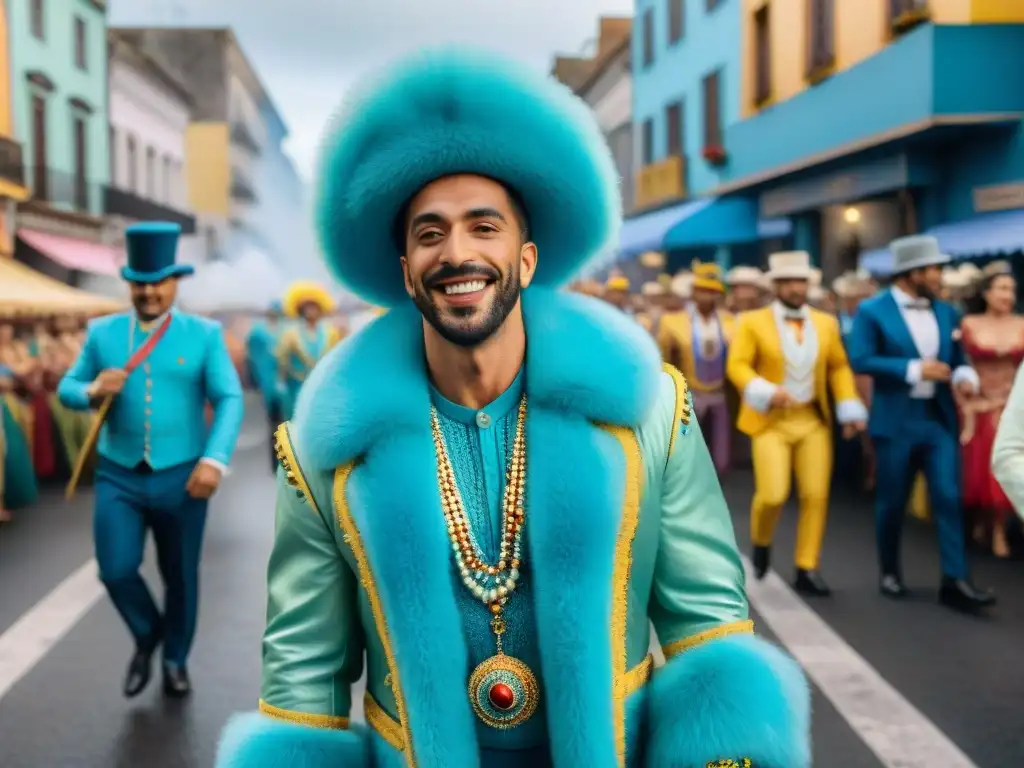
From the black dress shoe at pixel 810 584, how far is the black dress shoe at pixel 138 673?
Answer: 369cm

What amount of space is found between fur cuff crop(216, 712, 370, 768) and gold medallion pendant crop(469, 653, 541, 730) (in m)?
0.23

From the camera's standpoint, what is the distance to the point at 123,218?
35562 mm

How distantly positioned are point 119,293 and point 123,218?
4.22 metres

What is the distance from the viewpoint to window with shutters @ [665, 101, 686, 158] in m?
29.3

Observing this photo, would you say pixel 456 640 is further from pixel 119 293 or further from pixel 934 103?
pixel 119 293

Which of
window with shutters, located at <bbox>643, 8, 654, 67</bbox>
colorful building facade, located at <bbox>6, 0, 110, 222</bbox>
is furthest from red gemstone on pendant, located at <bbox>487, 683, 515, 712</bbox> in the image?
window with shutters, located at <bbox>643, 8, 654, 67</bbox>

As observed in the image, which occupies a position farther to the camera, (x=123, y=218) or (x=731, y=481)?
(x=123, y=218)

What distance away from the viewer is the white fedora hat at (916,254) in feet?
23.3

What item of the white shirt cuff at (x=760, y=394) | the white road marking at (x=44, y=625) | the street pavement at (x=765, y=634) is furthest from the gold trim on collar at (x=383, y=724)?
the white shirt cuff at (x=760, y=394)

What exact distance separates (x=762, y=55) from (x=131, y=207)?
65.7ft

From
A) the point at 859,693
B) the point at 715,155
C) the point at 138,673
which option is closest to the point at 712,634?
the point at 859,693

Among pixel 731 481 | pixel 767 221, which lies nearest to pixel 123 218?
pixel 767 221

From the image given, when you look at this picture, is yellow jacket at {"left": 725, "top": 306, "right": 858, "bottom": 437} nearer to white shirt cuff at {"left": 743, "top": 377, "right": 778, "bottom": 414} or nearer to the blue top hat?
white shirt cuff at {"left": 743, "top": 377, "right": 778, "bottom": 414}

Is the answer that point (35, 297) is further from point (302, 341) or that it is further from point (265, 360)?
point (302, 341)
